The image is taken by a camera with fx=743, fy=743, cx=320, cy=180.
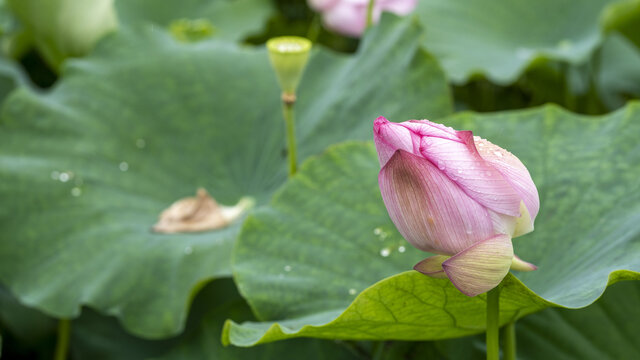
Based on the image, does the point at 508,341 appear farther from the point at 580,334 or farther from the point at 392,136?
the point at 392,136

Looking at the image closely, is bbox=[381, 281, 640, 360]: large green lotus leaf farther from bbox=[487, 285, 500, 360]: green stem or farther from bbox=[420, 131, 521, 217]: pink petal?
bbox=[420, 131, 521, 217]: pink petal

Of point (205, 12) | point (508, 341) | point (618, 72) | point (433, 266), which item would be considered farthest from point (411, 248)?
→ point (205, 12)

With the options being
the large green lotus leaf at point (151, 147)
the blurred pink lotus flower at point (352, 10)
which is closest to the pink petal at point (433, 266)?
the large green lotus leaf at point (151, 147)

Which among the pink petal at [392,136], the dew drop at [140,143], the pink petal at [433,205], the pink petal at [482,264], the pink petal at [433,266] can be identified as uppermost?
the pink petal at [392,136]

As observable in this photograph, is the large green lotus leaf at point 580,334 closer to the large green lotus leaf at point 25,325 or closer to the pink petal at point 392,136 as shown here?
the pink petal at point 392,136

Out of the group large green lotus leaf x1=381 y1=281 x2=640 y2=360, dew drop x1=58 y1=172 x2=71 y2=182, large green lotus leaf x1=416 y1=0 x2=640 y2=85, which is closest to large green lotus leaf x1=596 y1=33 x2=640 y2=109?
large green lotus leaf x1=416 y1=0 x2=640 y2=85

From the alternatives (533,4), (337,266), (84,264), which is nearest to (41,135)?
(84,264)

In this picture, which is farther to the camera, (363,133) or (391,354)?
(363,133)

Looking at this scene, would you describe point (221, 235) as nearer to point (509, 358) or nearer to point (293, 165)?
point (293, 165)
